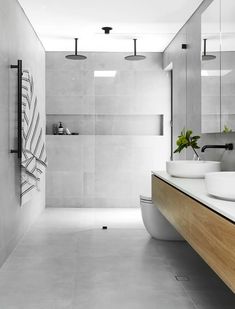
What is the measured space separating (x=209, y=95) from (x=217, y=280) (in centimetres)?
159

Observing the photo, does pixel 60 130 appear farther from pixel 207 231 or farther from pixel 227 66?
pixel 207 231

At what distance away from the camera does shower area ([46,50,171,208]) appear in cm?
580

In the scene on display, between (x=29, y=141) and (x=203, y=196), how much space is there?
228 centimetres

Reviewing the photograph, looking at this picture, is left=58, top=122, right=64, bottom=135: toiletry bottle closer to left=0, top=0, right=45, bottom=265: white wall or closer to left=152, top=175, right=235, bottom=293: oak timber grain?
left=0, top=0, right=45, bottom=265: white wall

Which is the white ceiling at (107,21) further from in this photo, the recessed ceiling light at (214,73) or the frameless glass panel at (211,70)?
the recessed ceiling light at (214,73)

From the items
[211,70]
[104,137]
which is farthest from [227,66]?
[104,137]

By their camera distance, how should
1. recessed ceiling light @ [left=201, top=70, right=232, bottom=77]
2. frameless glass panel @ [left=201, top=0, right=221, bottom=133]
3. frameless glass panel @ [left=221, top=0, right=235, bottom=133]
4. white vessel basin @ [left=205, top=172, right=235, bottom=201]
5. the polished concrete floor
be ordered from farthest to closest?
frameless glass panel @ [left=201, top=0, right=221, bottom=133] < recessed ceiling light @ [left=201, top=70, right=232, bottom=77] < frameless glass panel @ [left=221, top=0, right=235, bottom=133] < the polished concrete floor < white vessel basin @ [left=205, top=172, right=235, bottom=201]

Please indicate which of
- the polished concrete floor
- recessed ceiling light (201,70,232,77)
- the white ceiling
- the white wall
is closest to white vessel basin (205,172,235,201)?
the polished concrete floor

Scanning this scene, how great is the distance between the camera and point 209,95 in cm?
346

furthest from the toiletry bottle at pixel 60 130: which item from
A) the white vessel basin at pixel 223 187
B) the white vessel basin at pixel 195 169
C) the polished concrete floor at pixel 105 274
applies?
the white vessel basin at pixel 223 187

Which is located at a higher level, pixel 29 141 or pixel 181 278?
pixel 29 141

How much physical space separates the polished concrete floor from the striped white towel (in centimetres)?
58

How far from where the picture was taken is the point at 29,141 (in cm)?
385

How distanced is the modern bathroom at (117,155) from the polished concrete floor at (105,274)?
0.01 m
